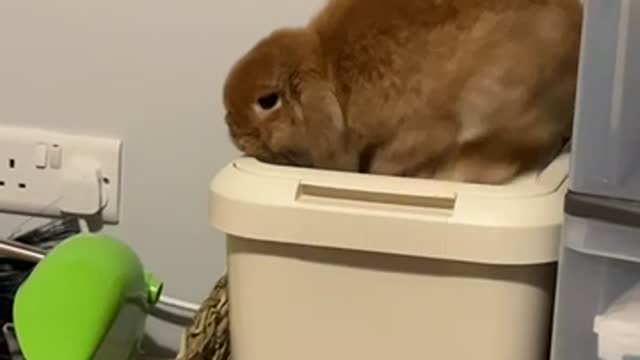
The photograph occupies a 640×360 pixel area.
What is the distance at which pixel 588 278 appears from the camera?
0.90 m

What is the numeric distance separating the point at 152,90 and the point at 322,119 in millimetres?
383

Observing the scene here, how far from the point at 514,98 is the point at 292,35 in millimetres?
184

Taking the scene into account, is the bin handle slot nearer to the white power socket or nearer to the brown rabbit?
the brown rabbit

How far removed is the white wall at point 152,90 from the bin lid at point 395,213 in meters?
0.34

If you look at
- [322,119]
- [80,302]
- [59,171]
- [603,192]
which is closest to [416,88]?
[322,119]

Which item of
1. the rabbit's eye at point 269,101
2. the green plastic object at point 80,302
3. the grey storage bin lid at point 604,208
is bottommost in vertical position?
the green plastic object at point 80,302

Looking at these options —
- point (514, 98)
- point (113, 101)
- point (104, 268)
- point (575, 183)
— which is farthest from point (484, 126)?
point (113, 101)

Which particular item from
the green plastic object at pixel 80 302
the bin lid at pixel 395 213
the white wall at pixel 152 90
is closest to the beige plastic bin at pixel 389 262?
the bin lid at pixel 395 213

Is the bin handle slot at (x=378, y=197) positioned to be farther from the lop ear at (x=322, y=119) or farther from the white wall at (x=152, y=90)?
the white wall at (x=152, y=90)

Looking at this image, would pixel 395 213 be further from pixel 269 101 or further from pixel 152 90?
pixel 152 90

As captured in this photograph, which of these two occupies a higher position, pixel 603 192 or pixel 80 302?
pixel 603 192

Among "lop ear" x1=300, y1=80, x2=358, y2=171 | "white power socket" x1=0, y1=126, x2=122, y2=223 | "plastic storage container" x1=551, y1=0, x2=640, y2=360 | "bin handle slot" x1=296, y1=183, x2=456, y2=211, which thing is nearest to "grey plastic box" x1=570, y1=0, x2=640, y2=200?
"plastic storage container" x1=551, y1=0, x2=640, y2=360

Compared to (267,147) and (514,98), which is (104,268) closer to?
(267,147)

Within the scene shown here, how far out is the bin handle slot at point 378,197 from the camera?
3.17ft
